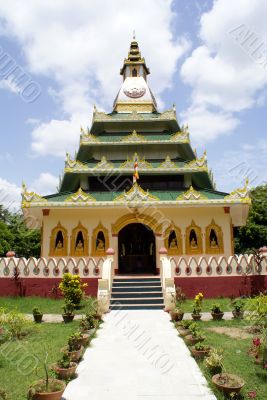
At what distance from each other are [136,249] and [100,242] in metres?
2.53

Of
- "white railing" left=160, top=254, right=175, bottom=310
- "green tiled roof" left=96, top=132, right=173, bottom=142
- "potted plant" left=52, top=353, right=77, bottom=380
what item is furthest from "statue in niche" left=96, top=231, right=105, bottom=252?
"potted plant" left=52, top=353, right=77, bottom=380

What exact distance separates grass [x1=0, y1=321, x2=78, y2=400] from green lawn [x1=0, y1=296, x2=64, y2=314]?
269cm

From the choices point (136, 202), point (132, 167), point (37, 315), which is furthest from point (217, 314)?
point (132, 167)

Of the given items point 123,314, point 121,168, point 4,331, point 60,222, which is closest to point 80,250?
point 60,222

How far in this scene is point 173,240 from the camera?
747 inches

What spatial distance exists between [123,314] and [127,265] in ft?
23.0

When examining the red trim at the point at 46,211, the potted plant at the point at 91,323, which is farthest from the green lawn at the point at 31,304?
the red trim at the point at 46,211

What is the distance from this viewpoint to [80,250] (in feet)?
62.1

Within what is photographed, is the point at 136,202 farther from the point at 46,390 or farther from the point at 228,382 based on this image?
the point at 46,390

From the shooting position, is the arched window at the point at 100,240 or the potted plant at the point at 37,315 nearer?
the potted plant at the point at 37,315

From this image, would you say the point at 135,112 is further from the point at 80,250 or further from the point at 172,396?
the point at 172,396

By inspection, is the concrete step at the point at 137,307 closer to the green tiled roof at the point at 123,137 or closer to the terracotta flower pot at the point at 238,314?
the terracotta flower pot at the point at 238,314

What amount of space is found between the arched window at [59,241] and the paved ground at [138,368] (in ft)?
27.6

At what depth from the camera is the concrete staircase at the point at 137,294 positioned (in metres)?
13.9
